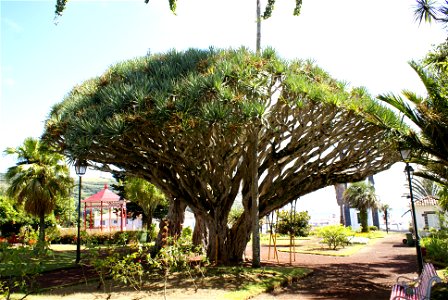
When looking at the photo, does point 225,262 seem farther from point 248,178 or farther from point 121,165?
point 121,165

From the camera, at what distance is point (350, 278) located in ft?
37.3

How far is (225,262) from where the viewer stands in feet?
44.7

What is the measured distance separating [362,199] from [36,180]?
30.9m

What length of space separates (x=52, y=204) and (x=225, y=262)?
426 inches

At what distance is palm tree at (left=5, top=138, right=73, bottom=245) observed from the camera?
18.8 meters

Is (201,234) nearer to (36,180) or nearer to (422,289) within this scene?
(36,180)

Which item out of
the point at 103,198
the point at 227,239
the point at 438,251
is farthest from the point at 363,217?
Answer: the point at 227,239

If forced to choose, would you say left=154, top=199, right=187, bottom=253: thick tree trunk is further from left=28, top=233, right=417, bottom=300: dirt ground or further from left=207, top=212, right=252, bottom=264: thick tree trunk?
left=28, top=233, right=417, bottom=300: dirt ground

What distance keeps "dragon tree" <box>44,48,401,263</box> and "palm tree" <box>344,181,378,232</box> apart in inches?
1013

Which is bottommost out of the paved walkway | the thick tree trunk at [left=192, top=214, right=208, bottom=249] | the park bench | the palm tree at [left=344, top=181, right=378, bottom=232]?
the paved walkway

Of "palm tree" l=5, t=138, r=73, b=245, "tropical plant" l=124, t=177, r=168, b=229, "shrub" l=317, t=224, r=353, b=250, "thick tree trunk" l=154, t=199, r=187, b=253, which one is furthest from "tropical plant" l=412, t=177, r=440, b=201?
"palm tree" l=5, t=138, r=73, b=245

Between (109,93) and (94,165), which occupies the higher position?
(109,93)

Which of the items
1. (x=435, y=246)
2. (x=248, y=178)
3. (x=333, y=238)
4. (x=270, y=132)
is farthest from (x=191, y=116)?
(x=333, y=238)

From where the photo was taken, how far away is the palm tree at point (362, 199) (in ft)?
127
